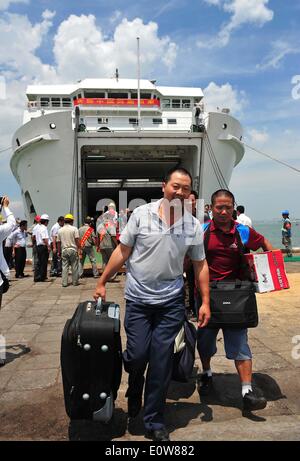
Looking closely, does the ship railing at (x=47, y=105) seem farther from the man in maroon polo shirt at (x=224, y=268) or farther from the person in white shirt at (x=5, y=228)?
the man in maroon polo shirt at (x=224, y=268)

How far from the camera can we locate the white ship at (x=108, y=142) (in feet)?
44.3

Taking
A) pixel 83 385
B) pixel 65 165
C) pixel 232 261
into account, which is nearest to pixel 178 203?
pixel 232 261

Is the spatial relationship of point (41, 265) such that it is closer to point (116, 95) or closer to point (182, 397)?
point (182, 397)

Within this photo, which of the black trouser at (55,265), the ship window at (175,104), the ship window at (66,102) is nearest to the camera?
the black trouser at (55,265)

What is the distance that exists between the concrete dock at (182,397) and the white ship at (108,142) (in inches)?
346

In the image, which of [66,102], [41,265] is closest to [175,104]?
[66,102]

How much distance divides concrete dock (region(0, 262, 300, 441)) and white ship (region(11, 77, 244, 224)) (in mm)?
8794

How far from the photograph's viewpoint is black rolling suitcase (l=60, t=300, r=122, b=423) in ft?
8.09

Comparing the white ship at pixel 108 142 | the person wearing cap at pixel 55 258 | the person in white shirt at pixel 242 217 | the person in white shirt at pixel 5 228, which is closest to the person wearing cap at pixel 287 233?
the white ship at pixel 108 142

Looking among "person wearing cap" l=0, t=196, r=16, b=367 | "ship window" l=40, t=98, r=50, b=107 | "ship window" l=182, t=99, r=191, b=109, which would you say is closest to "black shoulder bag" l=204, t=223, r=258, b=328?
"person wearing cap" l=0, t=196, r=16, b=367

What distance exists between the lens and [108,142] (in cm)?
1341

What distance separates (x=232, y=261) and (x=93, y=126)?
15066 millimetres

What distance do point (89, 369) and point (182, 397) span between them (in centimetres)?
100
